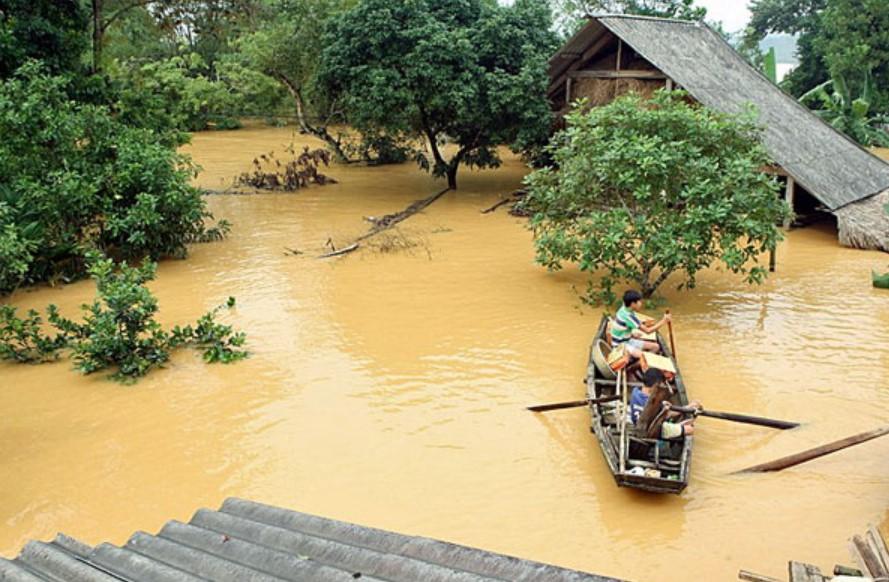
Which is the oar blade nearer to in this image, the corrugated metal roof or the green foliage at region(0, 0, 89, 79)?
the corrugated metal roof

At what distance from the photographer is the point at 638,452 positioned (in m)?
6.59

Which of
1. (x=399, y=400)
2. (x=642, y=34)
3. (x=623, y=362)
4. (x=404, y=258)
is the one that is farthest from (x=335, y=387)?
(x=642, y=34)

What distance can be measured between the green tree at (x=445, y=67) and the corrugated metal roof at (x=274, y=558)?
14195mm

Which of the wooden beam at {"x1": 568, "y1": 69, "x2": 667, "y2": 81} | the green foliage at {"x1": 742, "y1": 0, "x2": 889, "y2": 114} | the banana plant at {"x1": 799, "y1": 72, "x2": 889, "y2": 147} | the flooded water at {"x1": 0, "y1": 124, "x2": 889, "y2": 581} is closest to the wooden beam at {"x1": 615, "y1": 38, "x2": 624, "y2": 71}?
the wooden beam at {"x1": 568, "y1": 69, "x2": 667, "y2": 81}

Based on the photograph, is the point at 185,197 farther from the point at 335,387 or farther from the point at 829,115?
the point at 829,115

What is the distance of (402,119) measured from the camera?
17250 mm

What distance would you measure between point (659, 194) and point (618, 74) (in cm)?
675

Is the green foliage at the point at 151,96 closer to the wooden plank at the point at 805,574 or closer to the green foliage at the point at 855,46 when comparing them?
the wooden plank at the point at 805,574

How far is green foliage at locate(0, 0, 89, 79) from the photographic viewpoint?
13.0m

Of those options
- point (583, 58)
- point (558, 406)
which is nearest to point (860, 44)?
point (583, 58)

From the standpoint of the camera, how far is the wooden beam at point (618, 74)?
16.1 m

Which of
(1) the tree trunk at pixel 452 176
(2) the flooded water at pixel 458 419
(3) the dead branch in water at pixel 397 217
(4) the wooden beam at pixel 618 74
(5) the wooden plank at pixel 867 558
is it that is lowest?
(2) the flooded water at pixel 458 419

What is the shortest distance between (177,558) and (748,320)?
30.6ft

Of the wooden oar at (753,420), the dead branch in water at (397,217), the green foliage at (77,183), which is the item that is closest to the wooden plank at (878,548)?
the wooden oar at (753,420)
